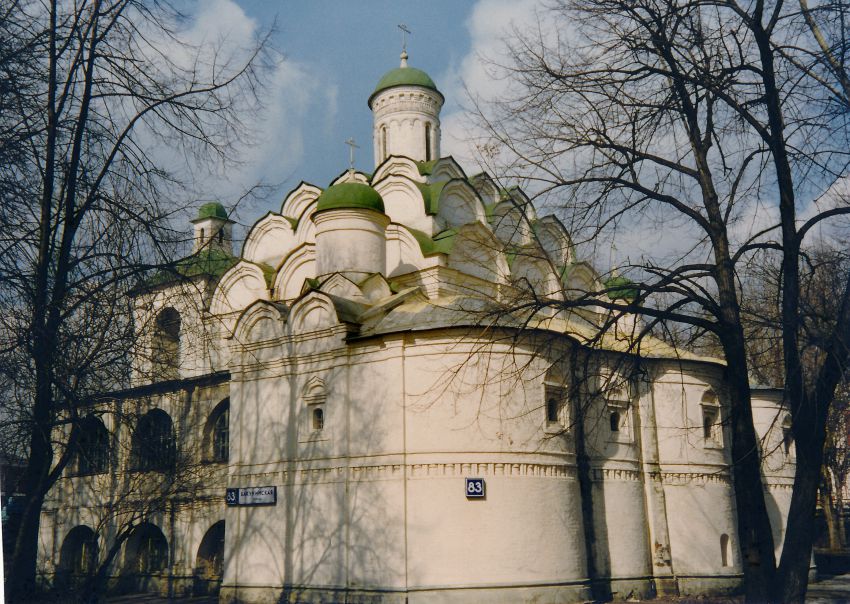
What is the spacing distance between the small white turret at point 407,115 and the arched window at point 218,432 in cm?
788

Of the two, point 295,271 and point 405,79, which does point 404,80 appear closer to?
point 405,79

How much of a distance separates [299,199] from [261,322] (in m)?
6.62

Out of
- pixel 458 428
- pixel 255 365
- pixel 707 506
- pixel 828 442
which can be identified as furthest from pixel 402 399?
pixel 828 442

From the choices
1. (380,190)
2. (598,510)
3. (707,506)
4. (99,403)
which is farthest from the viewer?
(380,190)

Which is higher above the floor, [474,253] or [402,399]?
[474,253]

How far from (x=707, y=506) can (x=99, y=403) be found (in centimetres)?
1288

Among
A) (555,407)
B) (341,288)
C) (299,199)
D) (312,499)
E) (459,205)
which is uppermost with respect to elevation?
(299,199)

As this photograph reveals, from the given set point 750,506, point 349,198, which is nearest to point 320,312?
point 349,198

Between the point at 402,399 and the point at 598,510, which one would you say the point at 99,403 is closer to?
the point at 402,399

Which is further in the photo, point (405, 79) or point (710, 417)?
point (405, 79)

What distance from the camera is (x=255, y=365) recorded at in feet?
54.1

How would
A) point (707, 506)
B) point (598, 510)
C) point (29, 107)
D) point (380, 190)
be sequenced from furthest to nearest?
point (380, 190) → point (707, 506) → point (598, 510) → point (29, 107)

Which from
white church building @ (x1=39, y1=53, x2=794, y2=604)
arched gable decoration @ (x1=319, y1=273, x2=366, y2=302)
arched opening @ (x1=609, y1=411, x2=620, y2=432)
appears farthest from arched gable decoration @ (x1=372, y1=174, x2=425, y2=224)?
arched opening @ (x1=609, y1=411, x2=620, y2=432)

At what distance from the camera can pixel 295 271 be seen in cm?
2000
